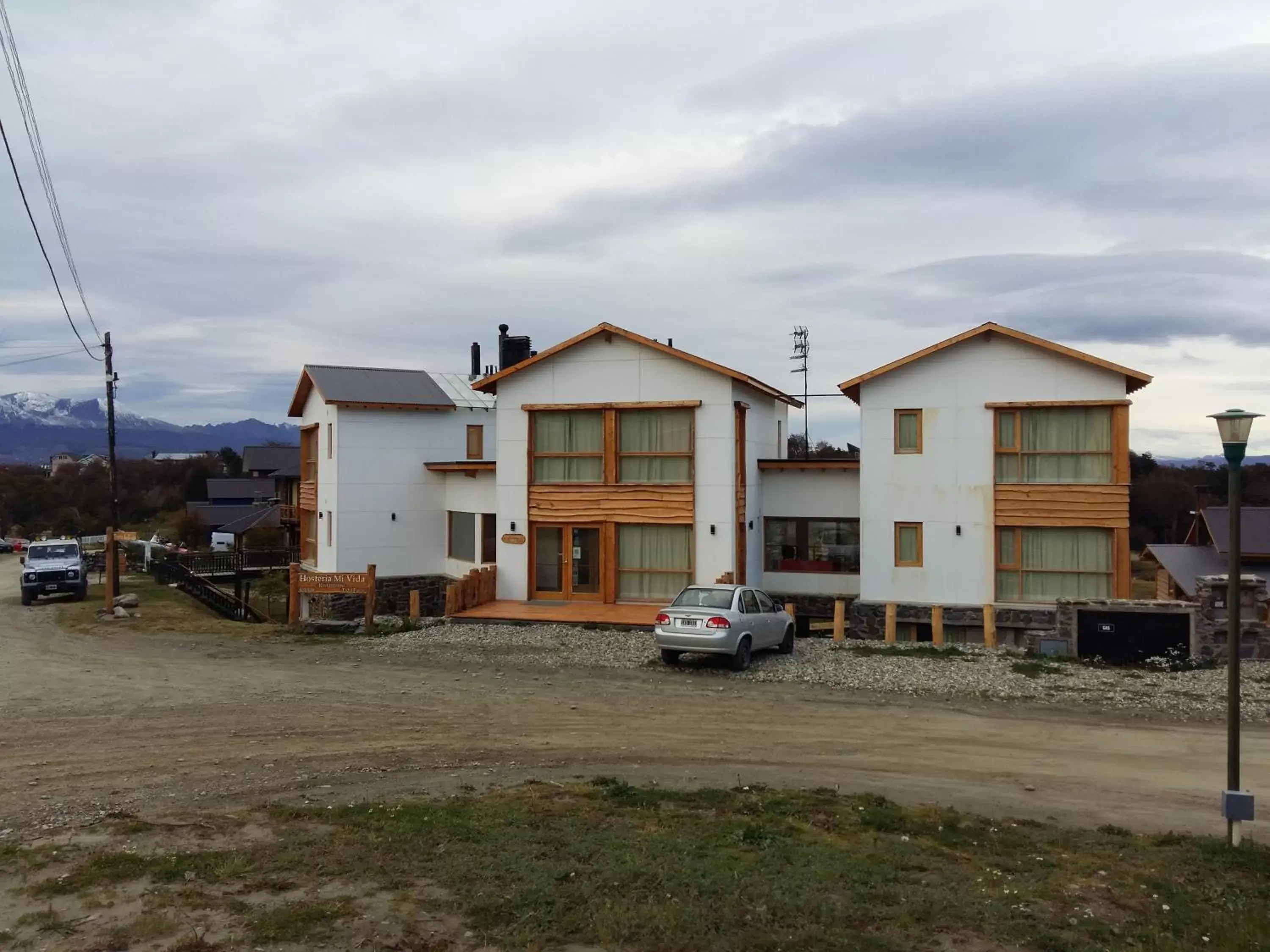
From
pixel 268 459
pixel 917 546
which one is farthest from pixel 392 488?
pixel 268 459

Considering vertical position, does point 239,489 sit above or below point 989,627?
above

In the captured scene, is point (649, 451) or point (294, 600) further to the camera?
point (649, 451)

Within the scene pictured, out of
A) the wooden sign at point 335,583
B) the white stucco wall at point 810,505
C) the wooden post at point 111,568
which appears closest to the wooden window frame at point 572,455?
the white stucco wall at point 810,505

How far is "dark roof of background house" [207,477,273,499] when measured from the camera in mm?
78562

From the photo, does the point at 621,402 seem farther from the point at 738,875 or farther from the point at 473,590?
the point at 738,875

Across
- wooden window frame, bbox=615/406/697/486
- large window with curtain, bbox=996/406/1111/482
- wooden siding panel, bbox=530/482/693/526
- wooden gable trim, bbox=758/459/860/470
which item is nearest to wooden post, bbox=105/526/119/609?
wooden siding panel, bbox=530/482/693/526

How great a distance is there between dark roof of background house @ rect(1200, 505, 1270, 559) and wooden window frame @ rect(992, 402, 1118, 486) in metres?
12.1

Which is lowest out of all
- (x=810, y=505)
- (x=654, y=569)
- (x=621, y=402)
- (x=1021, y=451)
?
(x=654, y=569)

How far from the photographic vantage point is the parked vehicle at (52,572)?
31297 mm

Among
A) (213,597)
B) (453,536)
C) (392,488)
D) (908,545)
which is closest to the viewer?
(908,545)

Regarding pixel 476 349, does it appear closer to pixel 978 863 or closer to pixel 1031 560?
pixel 1031 560

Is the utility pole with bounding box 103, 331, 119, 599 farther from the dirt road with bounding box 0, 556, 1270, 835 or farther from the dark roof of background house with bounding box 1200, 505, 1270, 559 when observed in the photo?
the dark roof of background house with bounding box 1200, 505, 1270, 559

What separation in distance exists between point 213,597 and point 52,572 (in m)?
5.84

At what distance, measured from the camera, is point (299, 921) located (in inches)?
255
